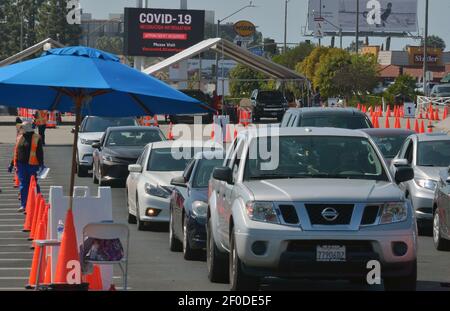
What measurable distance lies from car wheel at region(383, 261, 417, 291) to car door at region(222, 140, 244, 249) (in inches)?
70.3

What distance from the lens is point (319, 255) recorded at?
1249 centimetres

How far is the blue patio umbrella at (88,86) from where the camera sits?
1220 cm

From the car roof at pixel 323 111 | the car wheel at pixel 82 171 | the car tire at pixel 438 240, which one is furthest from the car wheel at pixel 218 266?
the car wheel at pixel 82 171

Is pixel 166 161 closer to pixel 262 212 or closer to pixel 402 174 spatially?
pixel 402 174

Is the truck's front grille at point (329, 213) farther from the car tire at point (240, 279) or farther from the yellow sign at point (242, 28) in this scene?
the yellow sign at point (242, 28)

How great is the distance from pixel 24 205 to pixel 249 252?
12.7 metres

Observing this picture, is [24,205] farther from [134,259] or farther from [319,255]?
[319,255]

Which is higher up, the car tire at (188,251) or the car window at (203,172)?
the car window at (203,172)

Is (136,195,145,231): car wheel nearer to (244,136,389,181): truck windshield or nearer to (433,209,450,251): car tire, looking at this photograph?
(433,209,450,251): car tire

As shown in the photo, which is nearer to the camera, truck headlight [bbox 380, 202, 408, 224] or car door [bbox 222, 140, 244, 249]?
truck headlight [bbox 380, 202, 408, 224]

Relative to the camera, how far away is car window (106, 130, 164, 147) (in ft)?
104

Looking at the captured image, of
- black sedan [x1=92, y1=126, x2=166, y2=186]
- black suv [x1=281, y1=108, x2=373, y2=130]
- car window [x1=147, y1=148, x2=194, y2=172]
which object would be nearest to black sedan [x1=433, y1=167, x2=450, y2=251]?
car window [x1=147, y1=148, x2=194, y2=172]

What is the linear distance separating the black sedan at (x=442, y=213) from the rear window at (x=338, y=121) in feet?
25.5

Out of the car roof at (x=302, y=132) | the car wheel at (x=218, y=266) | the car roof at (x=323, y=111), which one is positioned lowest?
the car wheel at (x=218, y=266)
